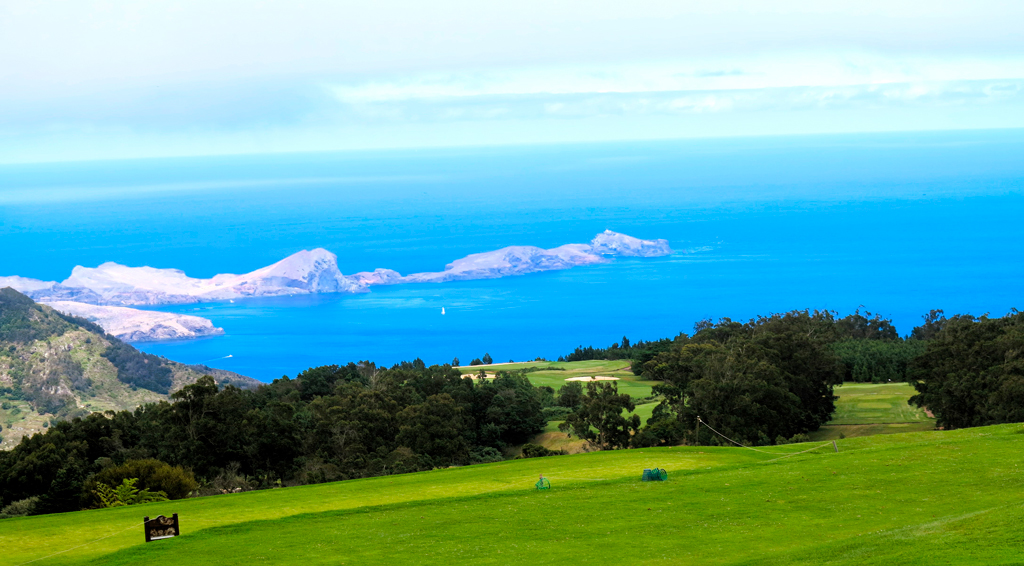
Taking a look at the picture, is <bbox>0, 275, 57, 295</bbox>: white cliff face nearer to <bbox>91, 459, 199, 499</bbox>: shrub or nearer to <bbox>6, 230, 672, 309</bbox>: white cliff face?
<bbox>6, 230, 672, 309</bbox>: white cliff face

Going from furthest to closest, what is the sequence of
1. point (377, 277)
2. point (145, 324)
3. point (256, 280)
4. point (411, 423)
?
point (377, 277)
point (256, 280)
point (145, 324)
point (411, 423)

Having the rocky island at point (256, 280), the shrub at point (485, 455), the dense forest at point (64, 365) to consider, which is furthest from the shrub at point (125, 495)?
the rocky island at point (256, 280)

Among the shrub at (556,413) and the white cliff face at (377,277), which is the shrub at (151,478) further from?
the white cliff face at (377,277)

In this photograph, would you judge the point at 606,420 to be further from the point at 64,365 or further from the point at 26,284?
the point at 26,284

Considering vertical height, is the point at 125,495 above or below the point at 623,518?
above

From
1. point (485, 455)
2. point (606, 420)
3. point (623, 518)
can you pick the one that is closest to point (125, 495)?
point (623, 518)

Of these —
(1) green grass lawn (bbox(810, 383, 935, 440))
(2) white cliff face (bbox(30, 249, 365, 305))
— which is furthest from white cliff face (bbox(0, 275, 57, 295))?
(1) green grass lawn (bbox(810, 383, 935, 440))

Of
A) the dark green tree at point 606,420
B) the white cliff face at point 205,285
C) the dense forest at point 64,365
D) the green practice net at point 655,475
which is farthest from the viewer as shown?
the white cliff face at point 205,285
